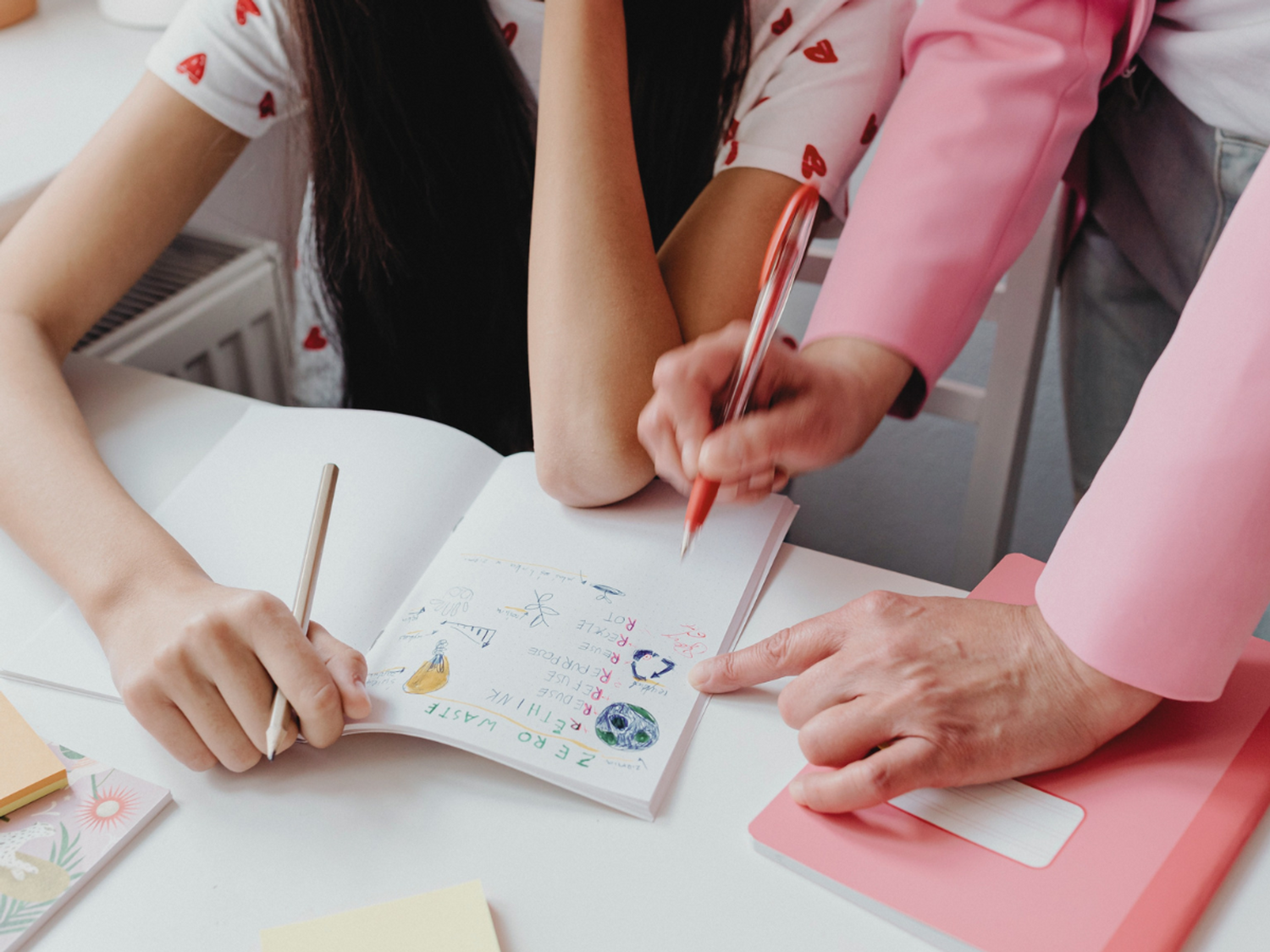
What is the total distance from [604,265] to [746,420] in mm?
198

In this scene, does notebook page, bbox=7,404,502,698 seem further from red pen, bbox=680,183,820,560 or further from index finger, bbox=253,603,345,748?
red pen, bbox=680,183,820,560

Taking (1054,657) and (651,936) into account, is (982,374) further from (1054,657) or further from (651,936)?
(651,936)

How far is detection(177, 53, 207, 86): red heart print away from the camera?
804 mm

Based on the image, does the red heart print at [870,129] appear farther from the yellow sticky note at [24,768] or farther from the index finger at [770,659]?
the yellow sticky note at [24,768]

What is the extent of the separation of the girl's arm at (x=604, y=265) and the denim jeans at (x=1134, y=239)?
287 mm

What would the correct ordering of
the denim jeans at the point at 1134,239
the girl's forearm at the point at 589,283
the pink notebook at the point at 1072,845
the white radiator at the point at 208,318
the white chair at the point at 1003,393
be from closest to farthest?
the pink notebook at the point at 1072,845 < the girl's forearm at the point at 589,283 < the denim jeans at the point at 1134,239 < the white chair at the point at 1003,393 < the white radiator at the point at 208,318

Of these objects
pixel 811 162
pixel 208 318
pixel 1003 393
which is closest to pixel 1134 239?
pixel 1003 393

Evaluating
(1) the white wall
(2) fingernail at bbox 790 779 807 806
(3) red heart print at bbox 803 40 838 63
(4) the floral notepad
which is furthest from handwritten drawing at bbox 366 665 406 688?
(1) the white wall

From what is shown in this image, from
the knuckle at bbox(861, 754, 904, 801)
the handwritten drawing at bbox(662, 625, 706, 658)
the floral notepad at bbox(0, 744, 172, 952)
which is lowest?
the floral notepad at bbox(0, 744, 172, 952)

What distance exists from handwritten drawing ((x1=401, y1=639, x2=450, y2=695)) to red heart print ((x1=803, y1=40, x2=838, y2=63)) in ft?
1.85

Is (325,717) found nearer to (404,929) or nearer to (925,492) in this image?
(404,929)

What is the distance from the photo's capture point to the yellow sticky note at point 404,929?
412mm

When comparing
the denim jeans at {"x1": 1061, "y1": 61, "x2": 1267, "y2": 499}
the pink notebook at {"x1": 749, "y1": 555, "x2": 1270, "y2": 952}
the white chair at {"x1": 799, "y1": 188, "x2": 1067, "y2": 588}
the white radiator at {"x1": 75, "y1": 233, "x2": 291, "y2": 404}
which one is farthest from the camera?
the white radiator at {"x1": 75, "y1": 233, "x2": 291, "y2": 404}

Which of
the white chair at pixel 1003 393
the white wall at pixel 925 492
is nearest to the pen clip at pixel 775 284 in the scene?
the white chair at pixel 1003 393
